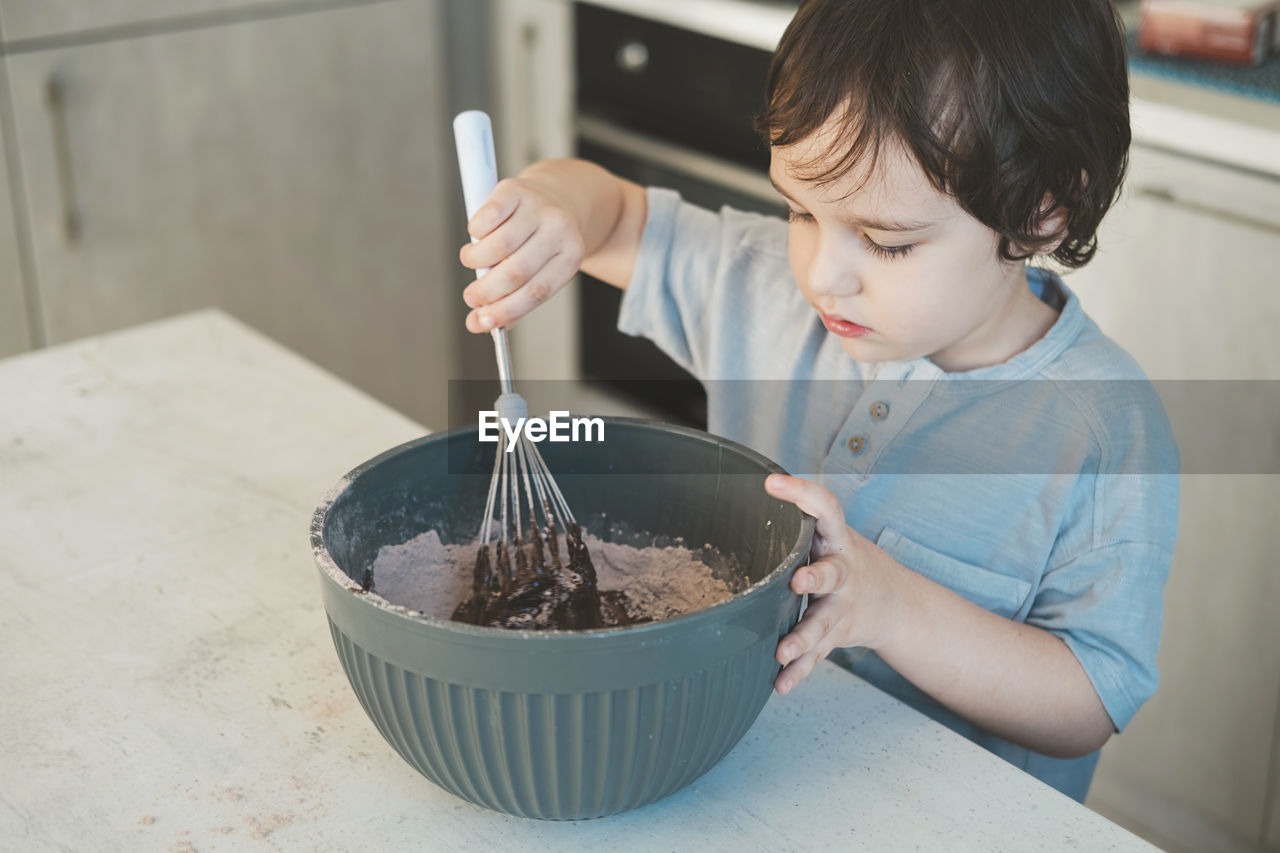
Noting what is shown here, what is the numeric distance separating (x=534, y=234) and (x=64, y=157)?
51.2 inches

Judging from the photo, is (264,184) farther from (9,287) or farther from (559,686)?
(559,686)

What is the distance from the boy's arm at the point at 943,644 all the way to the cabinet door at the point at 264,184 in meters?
1.57

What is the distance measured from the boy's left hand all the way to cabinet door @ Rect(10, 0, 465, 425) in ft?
5.15

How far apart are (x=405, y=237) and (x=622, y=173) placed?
48cm

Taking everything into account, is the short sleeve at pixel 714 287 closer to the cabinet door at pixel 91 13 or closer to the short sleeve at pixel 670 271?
the short sleeve at pixel 670 271

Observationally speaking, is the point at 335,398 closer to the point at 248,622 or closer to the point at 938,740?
the point at 248,622

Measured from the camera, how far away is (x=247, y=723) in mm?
724

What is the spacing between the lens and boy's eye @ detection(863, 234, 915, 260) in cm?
83

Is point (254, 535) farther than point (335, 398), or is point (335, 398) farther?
point (335, 398)

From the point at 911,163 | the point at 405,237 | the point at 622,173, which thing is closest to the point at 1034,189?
the point at 911,163

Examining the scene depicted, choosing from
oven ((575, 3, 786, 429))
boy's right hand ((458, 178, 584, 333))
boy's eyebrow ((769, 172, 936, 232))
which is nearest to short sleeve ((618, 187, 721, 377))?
boy's right hand ((458, 178, 584, 333))

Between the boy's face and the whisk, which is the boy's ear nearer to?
the boy's face

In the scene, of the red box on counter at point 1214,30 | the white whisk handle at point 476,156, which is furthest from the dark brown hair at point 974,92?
the red box on counter at point 1214,30

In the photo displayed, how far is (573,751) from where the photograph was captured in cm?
60
